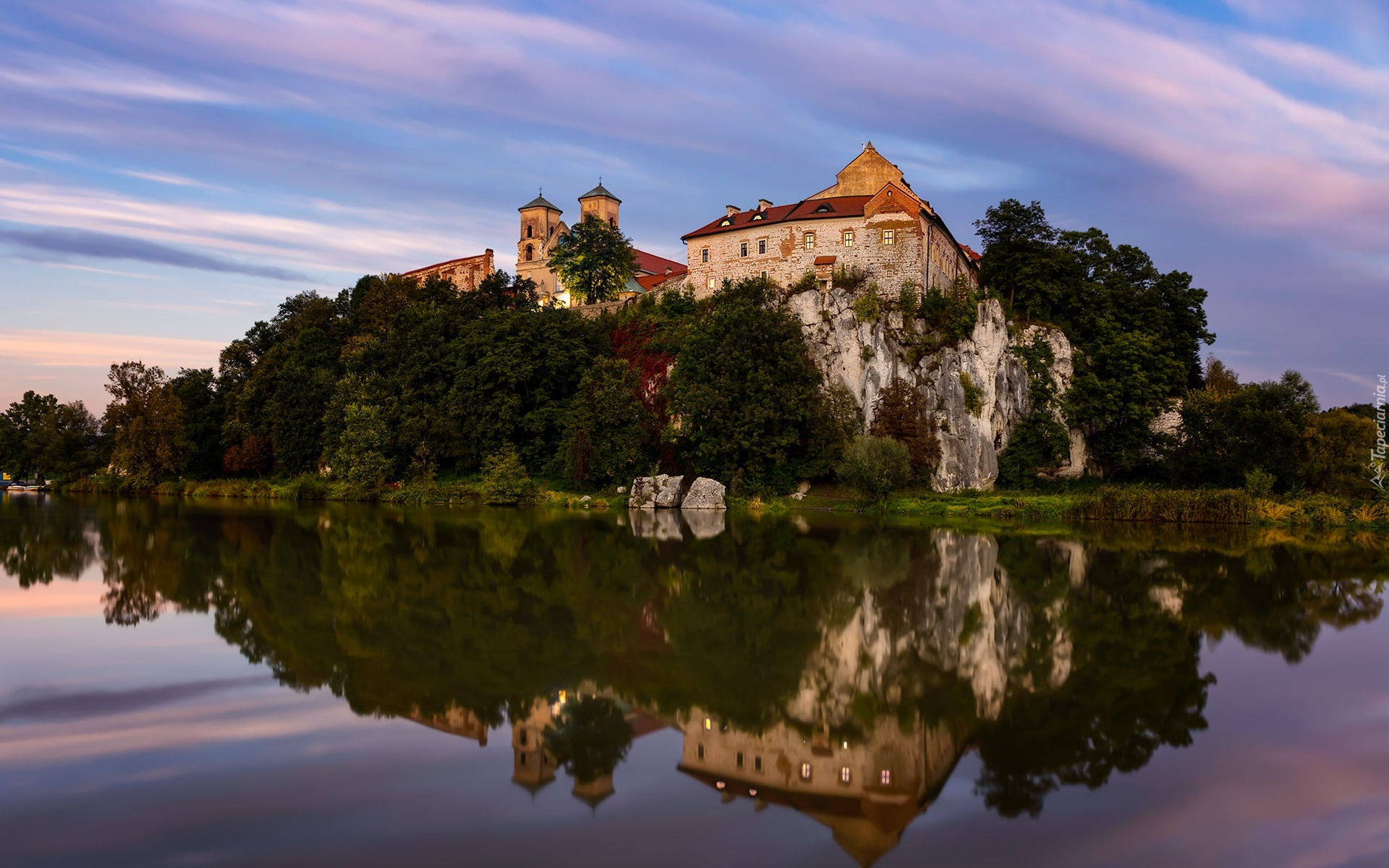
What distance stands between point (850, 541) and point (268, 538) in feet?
51.5

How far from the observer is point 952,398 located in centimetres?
4494

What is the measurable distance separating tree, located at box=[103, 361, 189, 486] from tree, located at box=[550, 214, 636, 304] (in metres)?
26.4

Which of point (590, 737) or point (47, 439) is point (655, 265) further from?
point (590, 737)

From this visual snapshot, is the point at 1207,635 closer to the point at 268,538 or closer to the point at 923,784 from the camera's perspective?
the point at 923,784

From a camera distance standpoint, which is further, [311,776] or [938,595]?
[938,595]

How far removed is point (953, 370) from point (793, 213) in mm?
13527

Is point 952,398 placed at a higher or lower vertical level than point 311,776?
higher

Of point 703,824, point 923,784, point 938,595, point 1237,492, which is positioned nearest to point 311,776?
point 703,824

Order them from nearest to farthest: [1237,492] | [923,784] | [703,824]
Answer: [703,824]
[923,784]
[1237,492]

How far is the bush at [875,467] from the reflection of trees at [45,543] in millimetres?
26752

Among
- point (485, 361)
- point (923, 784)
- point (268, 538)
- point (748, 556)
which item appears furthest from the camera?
point (485, 361)

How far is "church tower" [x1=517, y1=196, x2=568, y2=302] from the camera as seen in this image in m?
85.2

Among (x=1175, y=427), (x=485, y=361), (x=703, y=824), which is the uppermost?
(x=485, y=361)

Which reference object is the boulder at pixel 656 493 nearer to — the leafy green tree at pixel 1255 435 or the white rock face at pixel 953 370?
the white rock face at pixel 953 370
